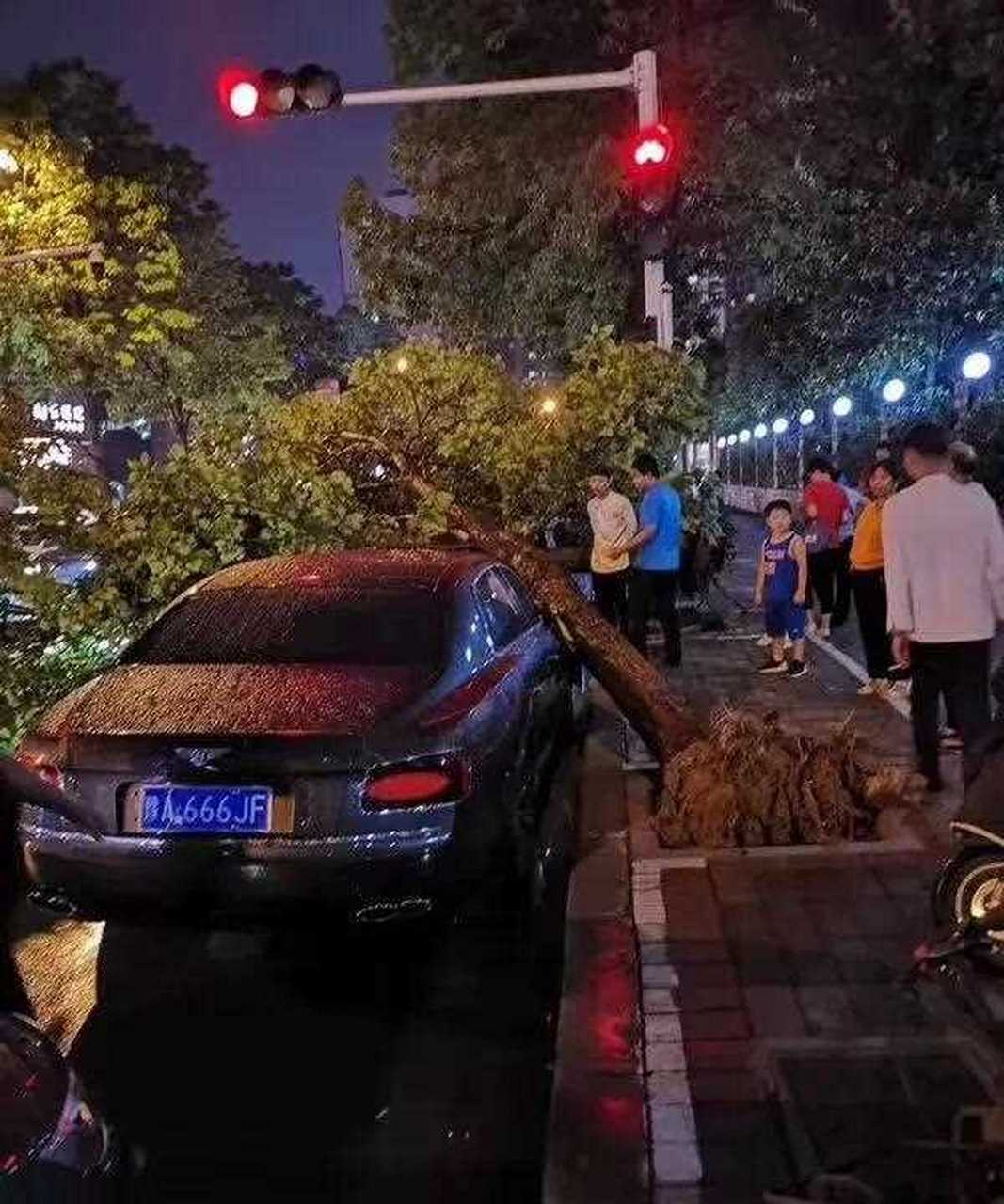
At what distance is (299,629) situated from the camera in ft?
18.7

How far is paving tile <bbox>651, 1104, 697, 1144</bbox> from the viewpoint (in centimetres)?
358

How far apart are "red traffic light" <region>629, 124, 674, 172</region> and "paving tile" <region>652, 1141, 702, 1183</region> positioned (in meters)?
7.87

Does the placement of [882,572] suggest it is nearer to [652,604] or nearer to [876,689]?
[876,689]

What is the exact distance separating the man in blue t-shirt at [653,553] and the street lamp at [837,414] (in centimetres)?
1801

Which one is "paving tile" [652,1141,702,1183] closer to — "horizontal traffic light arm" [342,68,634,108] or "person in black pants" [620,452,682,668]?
"person in black pants" [620,452,682,668]

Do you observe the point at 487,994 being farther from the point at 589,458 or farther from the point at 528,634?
the point at 589,458

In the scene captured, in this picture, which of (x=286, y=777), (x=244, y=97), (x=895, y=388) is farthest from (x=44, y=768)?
(x=895, y=388)

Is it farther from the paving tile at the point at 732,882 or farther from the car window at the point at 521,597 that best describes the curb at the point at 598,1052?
the car window at the point at 521,597

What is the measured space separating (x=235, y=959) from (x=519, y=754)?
1.46 m

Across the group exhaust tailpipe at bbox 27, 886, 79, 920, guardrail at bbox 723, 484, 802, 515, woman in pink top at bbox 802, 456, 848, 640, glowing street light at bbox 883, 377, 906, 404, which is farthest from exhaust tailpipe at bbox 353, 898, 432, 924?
guardrail at bbox 723, 484, 802, 515

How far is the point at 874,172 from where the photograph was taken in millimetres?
15328

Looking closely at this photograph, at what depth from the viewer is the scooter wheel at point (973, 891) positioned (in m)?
4.43

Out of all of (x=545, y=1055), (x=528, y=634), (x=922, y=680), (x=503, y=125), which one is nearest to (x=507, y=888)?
(x=545, y=1055)

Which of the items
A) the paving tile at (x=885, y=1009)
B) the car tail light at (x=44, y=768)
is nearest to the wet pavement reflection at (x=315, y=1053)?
the car tail light at (x=44, y=768)
